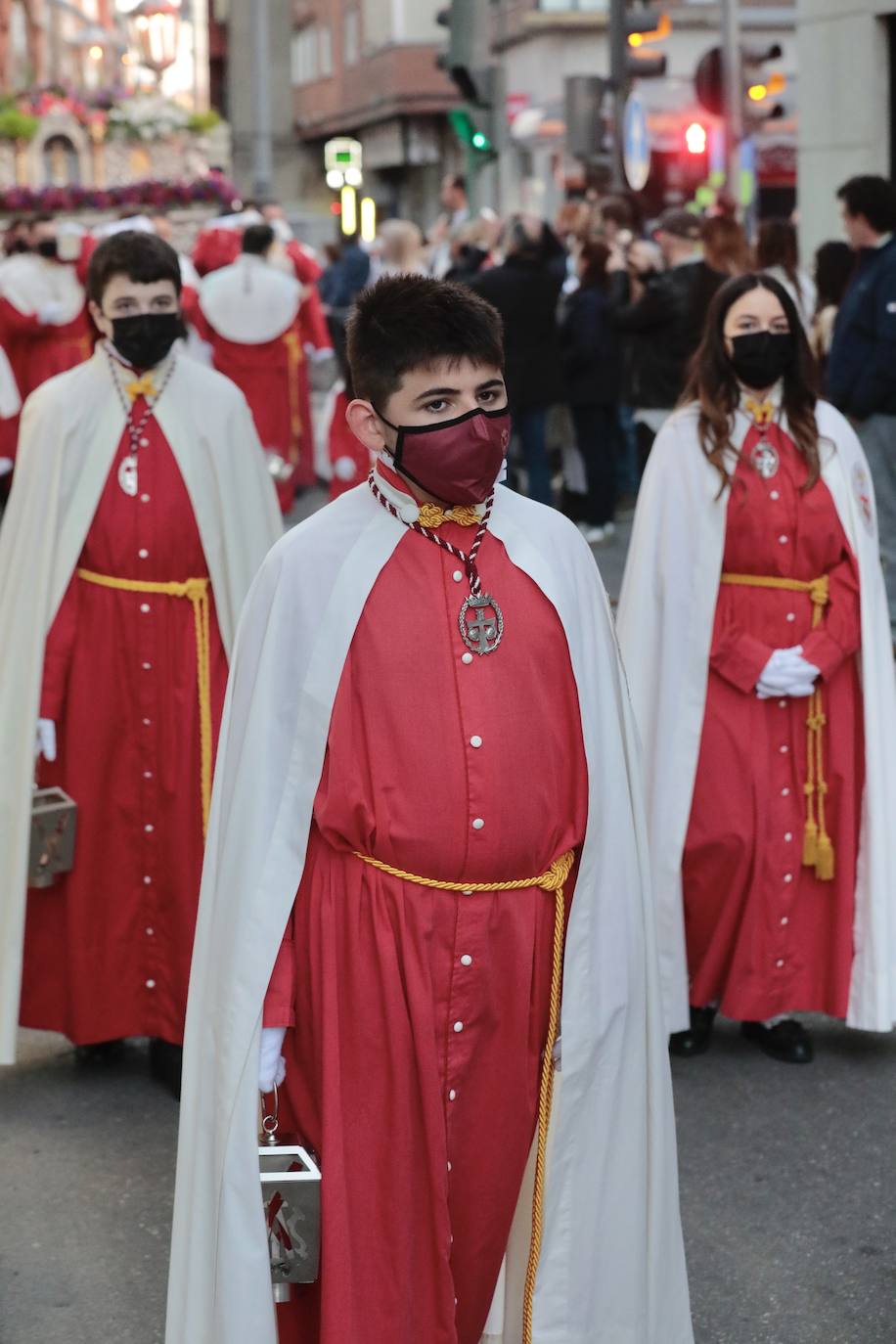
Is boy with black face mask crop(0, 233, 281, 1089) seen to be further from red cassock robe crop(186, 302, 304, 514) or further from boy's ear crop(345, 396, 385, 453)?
red cassock robe crop(186, 302, 304, 514)

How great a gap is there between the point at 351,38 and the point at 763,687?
189 ft

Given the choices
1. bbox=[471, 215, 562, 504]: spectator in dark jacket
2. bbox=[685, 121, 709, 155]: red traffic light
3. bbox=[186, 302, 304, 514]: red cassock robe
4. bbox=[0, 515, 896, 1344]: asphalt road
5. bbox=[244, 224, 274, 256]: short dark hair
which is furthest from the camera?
bbox=[685, 121, 709, 155]: red traffic light

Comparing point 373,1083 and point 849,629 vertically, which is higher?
point 849,629

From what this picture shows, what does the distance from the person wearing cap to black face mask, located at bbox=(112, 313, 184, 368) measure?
605 centimetres

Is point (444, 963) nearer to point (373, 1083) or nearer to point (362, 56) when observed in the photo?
point (373, 1083)

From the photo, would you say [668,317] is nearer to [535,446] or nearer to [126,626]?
[535,446]

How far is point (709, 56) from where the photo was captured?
60.6 feet

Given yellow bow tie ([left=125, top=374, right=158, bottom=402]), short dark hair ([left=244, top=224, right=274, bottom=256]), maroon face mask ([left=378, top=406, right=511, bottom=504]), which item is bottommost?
maroon face mask ([left=378, top=406, right=511, bottom=504])

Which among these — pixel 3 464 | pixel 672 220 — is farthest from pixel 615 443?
pixel 3 464

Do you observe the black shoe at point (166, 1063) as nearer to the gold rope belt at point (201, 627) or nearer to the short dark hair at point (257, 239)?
the gold rope belt at point (201, 627)

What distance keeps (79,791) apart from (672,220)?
6.98m

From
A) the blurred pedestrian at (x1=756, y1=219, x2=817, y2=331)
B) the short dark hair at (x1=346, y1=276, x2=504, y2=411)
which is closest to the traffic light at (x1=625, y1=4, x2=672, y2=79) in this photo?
the blurred pedestrian at (x1=756, y1=219, x2=817, y2=331)

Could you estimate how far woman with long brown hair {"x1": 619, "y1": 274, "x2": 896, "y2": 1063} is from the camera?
5.60 m

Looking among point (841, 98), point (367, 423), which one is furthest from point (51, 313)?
point (367, 423)
